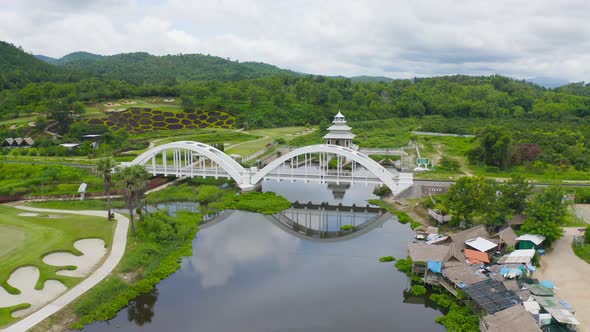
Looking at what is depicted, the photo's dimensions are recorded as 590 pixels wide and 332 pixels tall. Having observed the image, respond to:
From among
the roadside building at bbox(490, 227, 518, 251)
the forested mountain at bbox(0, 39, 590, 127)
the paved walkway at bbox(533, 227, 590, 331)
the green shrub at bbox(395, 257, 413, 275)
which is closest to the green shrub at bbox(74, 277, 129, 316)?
the green shrub at bbox(395, 257, 413, 275)

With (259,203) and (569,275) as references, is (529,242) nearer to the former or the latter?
(569,275)

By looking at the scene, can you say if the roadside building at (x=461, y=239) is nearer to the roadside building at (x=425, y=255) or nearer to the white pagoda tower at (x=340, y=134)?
the roadside building at (x=425, y=255)

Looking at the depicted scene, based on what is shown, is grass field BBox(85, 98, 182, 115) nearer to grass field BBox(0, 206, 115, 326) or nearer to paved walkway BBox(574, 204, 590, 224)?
grass field BBox(0, 206, 115, 326)

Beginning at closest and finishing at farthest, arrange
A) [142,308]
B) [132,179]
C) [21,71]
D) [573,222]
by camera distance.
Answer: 1. [142,308]
2. [132,179]
3. [573,222]
4. [21,71]

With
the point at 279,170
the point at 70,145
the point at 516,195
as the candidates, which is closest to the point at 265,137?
the point at 70,145

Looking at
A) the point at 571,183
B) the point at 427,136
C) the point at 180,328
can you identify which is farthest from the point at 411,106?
the point at 180,328

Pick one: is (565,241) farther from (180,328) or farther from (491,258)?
(180,328)

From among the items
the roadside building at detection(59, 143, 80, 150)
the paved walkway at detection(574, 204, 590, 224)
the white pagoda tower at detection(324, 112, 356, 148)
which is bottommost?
the paved walkway at detection(574, 204, 590, 224)
